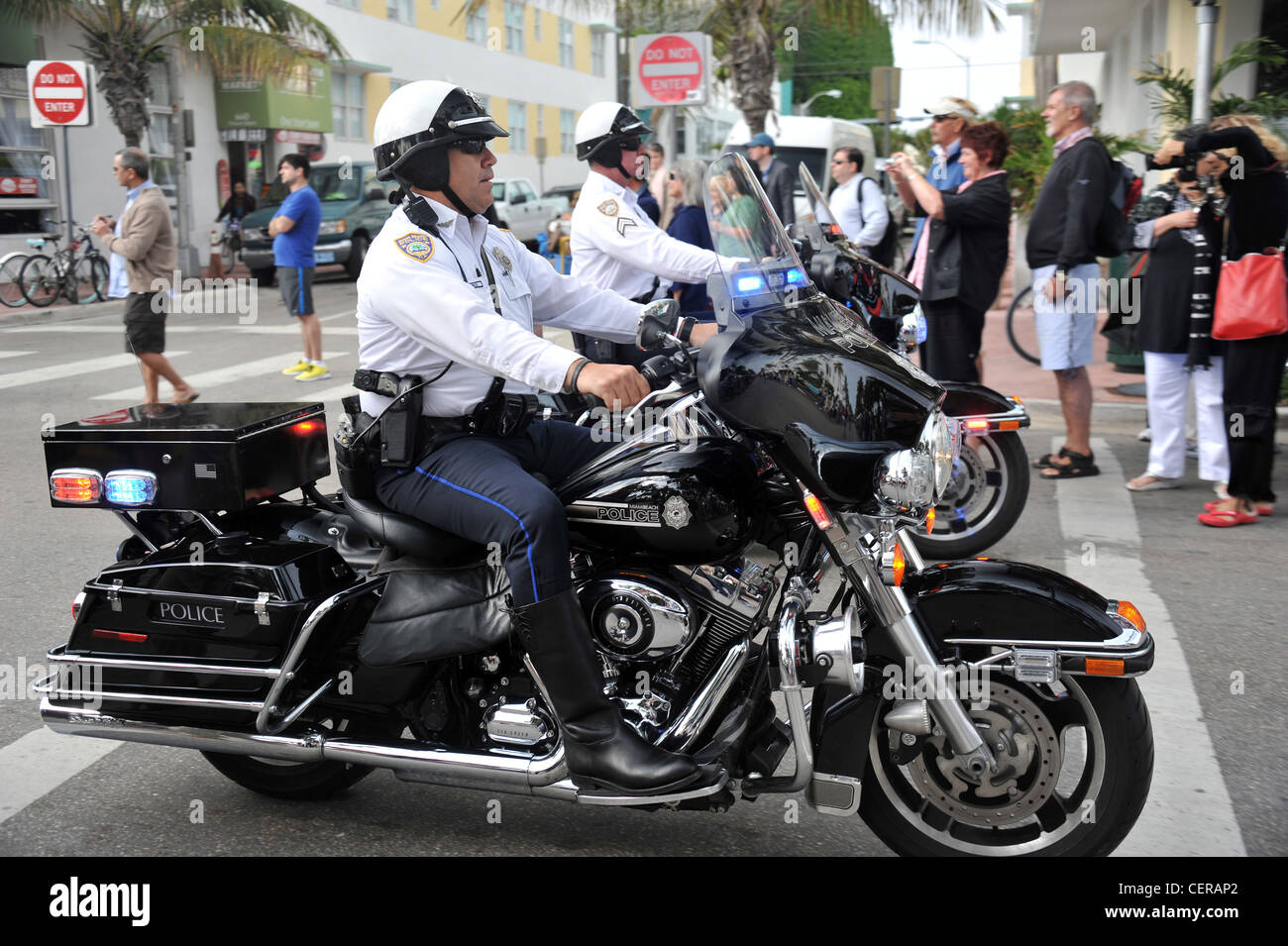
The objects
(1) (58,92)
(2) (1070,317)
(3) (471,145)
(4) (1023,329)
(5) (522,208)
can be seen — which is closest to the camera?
(3) (471,145)

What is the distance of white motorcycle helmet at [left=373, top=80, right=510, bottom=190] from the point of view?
3.31 metres

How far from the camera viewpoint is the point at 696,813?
367 centimetres

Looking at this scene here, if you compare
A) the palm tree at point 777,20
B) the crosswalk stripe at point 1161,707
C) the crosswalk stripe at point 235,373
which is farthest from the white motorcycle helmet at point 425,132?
the palm tree at point 777,20

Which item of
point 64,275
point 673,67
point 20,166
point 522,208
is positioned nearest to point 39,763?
point 673,67

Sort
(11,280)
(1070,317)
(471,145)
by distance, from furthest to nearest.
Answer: (11,280) → (1070,317) → (471,145)

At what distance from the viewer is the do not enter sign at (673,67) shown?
1375 cm

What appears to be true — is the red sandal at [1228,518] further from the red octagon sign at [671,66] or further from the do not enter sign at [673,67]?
the red octagon sign at [671,66]

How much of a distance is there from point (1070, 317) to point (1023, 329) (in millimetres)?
5326

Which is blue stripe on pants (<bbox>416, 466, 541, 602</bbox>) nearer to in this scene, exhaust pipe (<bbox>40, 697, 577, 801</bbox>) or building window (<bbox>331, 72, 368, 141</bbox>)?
exhaust pipe (<bbox>40, 697, 577, 801</bbox>)

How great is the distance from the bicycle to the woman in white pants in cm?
1605

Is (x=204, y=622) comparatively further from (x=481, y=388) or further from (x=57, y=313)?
(x=57, y=313)

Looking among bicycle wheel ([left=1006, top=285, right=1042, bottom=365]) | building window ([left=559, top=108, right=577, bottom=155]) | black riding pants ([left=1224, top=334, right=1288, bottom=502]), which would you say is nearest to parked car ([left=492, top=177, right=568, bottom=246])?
bicycle wheel ([left=1006, top=285, right=1042, bottom=365])

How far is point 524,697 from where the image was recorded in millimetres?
3264
